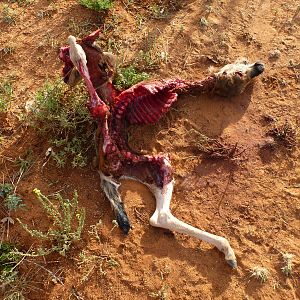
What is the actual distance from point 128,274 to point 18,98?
7.35 ft

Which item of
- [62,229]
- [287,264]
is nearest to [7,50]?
[62,229]

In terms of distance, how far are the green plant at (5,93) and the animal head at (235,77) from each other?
2121 mm

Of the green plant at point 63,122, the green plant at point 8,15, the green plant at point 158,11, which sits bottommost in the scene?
the green plant at point 63,122

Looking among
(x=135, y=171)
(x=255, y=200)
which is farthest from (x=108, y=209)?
(x=255, y=200)

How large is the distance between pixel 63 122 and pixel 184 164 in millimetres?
1229

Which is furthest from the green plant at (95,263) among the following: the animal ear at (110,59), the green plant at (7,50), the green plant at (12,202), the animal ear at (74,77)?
the green plant at (7,50)

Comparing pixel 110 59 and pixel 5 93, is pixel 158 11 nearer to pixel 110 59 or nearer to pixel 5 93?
pixel 110 59

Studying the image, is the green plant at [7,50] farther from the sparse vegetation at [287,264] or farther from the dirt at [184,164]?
the sparse vegetation at [287,264]

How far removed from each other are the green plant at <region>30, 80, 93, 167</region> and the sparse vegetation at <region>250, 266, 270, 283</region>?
1.82 m

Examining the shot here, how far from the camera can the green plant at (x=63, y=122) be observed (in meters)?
4.55

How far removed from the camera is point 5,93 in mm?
4969

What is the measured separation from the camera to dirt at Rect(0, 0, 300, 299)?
4.03m

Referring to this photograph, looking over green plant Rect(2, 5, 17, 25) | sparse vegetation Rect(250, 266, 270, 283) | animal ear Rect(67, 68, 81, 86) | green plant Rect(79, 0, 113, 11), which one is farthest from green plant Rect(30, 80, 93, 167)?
sparse vegetation Rect(250, 266, 270, 283)

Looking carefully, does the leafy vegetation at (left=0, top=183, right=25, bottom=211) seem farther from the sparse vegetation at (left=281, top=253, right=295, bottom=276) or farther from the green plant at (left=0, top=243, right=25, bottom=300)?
the sparse vegetation at (left=281, top=253, right=295, bottom=276)
